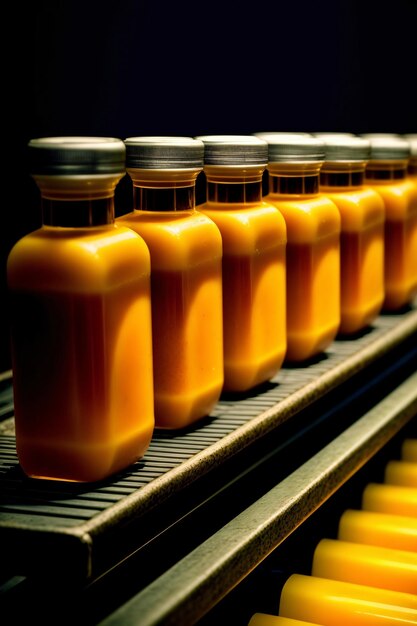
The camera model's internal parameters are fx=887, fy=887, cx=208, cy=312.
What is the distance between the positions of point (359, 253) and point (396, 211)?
0.21 metres

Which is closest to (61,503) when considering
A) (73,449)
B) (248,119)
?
(73,449)

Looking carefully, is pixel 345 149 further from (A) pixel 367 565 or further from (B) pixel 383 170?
(A) pixel 367 565

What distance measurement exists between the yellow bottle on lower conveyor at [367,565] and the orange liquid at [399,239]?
1.68ft

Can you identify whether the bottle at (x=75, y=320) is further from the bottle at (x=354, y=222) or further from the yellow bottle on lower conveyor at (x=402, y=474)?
the yellow bottle on lower conveyor at (x=402, y=474)

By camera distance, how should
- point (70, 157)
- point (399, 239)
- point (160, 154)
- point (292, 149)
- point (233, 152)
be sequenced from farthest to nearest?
point (399, 239) < point (292, 149) < point (233, 152) < point (160, 154) < point (70, 157)

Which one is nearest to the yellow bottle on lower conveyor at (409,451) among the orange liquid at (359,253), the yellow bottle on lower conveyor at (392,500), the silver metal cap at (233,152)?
the yellow bottle on lower conveyor at (392,500)

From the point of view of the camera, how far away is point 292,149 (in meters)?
1.18

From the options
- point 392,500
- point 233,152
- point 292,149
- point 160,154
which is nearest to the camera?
A: point 160,154

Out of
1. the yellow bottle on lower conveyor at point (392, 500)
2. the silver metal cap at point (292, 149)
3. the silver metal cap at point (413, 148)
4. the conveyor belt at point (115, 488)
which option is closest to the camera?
the conveyor belt at point (115, 488)

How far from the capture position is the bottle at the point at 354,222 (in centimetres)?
136

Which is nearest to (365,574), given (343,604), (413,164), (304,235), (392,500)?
(343,604)

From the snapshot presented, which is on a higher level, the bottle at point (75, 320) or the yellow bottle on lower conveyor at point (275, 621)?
the bottle at point (75, 320)

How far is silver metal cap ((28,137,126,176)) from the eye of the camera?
2.56 ft

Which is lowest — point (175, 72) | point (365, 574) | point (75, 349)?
point (365, 574)
